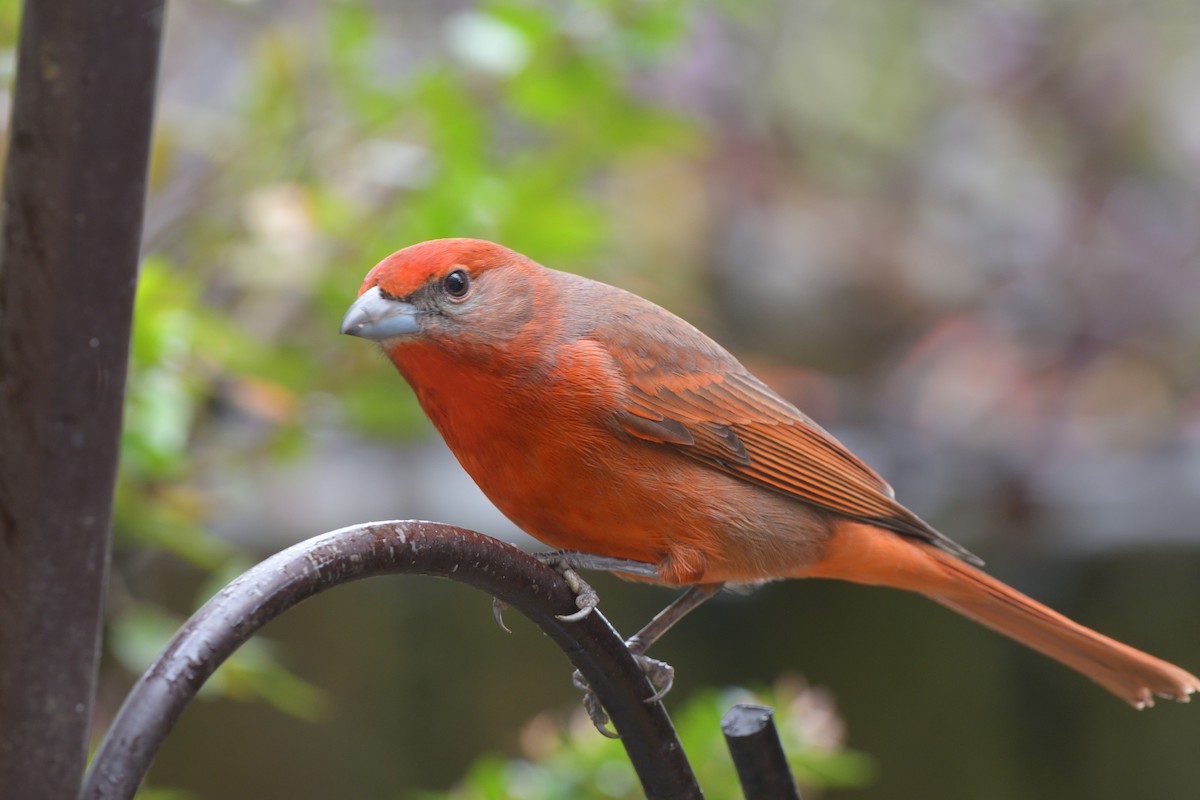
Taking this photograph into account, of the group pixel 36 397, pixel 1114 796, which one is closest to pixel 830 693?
pixel 1114 796

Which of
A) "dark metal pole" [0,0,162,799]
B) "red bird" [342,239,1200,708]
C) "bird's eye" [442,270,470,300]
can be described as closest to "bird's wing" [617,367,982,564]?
"red bird" [342,239,1200,708]

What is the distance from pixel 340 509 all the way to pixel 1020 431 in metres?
2.80

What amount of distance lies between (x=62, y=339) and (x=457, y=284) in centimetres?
130

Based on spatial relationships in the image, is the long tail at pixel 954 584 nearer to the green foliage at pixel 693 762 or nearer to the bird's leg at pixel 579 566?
the green foliage at pixel 693 762

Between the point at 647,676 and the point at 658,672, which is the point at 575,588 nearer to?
the point at 647,676

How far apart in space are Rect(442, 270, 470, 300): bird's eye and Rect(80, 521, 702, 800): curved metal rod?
0.63m

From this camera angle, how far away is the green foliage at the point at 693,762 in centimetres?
262

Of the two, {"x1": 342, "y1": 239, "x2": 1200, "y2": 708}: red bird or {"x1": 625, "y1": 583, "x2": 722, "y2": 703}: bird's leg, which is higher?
{"x1": 342, "y1": 239, "x2": 1200, "y2": 708}: red bird

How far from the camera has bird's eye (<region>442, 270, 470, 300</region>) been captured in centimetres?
233

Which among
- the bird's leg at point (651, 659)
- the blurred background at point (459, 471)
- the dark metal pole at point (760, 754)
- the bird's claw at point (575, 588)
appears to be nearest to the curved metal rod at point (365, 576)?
the bird's claw at point (575, 588)

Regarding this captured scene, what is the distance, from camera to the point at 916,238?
7801 mm

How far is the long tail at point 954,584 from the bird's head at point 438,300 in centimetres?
88

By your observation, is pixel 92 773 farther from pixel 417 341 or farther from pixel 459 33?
pixel 459 33

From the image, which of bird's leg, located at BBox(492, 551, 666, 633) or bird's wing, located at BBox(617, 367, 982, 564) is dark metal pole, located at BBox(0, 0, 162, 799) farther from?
bird's wing, located at BBox(617, 367, 982, 564)
